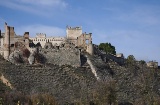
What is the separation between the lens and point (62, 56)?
82500mm

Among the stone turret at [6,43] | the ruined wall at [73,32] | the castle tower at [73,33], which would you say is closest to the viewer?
the stone turret at [6,43]

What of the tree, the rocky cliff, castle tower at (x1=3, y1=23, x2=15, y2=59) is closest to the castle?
castle tower at (x1=3, y1=23, x2=15, y2=59)

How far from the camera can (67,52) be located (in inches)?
3275

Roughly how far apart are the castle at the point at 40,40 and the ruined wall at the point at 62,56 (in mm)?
2786

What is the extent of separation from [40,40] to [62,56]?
35.8 feet

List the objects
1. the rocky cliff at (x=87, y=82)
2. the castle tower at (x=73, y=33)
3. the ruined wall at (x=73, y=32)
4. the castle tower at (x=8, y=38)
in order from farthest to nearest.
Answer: the ruined wall at (x=73, y=32)
the castle tower at (x=73, y=33)
the castle tower at (x=8, y=38)
the rocky cliff at (x=87, y=82)

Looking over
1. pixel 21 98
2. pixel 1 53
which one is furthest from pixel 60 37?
pixel 21 98

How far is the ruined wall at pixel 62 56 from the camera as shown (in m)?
81.8

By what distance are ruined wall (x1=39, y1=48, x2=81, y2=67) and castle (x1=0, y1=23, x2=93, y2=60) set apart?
110 inches

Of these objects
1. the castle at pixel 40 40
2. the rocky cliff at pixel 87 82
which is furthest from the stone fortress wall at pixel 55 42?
the rocky cliff at pixel 87 82

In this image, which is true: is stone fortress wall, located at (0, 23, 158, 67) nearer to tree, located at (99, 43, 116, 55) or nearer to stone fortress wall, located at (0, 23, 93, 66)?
stone fortress wall, located at (0, 23, 93, 66)

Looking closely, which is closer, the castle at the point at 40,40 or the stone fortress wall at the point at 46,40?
the castle at the point at 40,40

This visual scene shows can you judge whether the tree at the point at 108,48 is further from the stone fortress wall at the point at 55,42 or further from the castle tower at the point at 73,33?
the castle tower at the point at 73,33

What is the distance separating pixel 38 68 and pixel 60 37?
14.6 m
